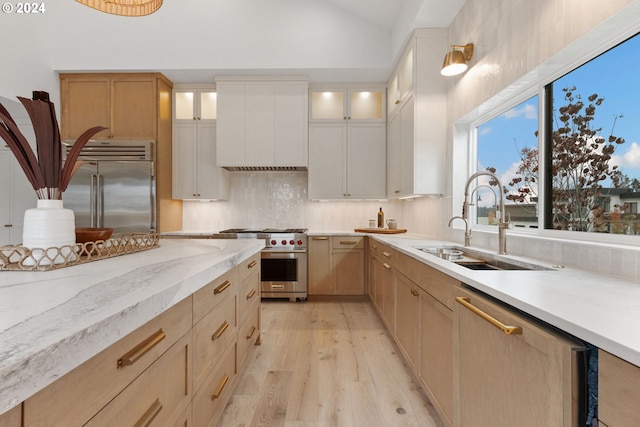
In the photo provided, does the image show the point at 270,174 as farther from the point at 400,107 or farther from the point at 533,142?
the point at 533,142

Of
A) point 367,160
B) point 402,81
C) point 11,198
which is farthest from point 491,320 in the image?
point 11,198

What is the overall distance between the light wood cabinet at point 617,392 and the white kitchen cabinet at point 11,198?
5.25m

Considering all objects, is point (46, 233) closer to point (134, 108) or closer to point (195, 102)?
point (134, 108)

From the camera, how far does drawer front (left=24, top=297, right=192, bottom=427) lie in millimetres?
539

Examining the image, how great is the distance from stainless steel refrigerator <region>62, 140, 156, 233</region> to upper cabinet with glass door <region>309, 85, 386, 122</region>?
2.04 metres

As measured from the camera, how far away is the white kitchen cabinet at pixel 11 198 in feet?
12.6

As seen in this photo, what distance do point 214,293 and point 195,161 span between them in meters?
2.93

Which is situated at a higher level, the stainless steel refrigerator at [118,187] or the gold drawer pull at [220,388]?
the stainless steel refrigerator at [118,187]

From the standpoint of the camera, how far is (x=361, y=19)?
3.61 meters

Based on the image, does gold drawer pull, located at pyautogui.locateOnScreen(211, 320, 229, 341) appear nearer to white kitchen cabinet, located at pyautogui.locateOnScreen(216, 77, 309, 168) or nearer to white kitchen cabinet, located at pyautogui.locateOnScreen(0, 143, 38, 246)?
white kitchen cabinet, located at pyautogui.locateOnScreen(216, 77, 309, 168)

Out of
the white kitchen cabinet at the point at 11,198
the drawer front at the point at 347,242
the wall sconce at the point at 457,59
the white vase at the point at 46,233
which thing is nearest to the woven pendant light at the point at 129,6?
the white vase at the point at 46,233

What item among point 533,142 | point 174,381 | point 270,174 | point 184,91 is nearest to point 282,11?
point 184,91

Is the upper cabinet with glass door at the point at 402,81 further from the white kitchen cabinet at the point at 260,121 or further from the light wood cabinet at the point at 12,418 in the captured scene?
the light wood cabinet at the point at 12,418

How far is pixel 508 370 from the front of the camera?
975 millimetres
